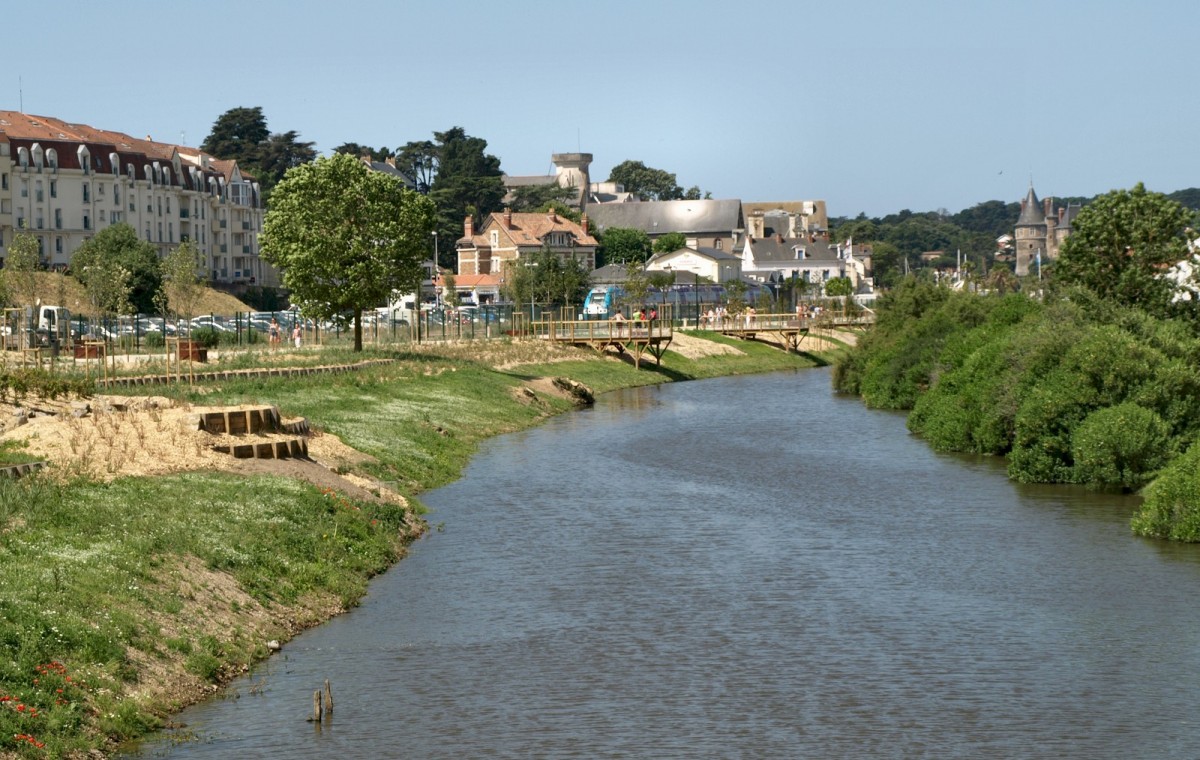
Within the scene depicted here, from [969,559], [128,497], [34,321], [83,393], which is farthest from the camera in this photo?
[34,321]

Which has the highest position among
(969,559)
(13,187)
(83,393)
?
(13,187)

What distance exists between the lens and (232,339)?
294ft

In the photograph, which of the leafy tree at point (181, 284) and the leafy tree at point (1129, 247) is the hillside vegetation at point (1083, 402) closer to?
the leafy tree at point (1129, 247)

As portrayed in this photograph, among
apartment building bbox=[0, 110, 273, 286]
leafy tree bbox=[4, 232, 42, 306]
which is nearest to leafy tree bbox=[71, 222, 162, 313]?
leafy tree bbox=[4, 232, 42, 306]

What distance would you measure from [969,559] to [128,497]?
63.0ft

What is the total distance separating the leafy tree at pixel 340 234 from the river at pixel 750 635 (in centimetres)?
3237

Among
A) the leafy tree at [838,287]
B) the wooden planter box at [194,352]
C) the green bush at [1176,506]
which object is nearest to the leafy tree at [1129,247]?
the green bush at [1176,506]

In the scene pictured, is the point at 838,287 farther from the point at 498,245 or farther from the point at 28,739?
the point at 28,739

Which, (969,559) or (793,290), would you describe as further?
(793,290)

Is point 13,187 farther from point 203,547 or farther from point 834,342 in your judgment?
point 203,547

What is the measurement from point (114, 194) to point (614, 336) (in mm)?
62744

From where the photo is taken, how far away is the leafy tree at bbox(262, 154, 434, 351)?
77.9m

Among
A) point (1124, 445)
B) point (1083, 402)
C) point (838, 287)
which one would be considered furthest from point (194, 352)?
point (838, 287)

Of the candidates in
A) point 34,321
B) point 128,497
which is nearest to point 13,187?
point 34,321
